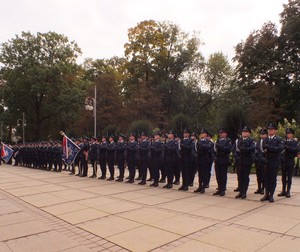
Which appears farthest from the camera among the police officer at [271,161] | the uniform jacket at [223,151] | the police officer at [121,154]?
the police officer at [121,154]

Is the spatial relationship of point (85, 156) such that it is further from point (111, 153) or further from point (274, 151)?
point (274, 151)

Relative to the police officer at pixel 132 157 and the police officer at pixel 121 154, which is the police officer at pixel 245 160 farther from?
the police officer at pixel 121 154

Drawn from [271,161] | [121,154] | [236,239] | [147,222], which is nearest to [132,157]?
[121,154]

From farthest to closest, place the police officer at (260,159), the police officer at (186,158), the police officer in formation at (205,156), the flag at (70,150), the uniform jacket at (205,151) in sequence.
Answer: the flag at (70,150)
the police officer at (186,158)
the uniform jacket at (205,151)
the police officer at (260,159)
the police officer in formation at (205,156)

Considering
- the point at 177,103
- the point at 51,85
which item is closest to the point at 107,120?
the point at 177,103

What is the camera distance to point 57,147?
19.0 metres

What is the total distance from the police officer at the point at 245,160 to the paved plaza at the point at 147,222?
0.33 metres

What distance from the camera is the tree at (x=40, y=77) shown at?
128ft

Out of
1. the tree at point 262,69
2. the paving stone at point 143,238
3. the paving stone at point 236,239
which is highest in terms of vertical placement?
the tree at point 262,69

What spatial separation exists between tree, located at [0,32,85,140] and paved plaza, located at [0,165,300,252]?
30.8 metres

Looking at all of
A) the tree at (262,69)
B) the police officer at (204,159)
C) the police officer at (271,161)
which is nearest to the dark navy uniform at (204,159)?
the police officer at (204,159)

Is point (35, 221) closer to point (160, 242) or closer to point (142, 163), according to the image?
point (160, 242)

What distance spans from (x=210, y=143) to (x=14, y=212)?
220 inches

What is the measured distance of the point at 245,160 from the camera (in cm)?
885
